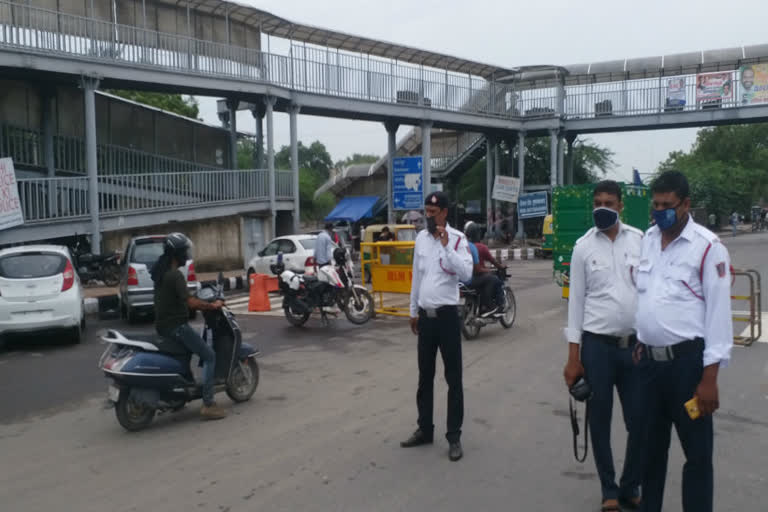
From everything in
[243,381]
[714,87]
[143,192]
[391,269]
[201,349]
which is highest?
[714,87]

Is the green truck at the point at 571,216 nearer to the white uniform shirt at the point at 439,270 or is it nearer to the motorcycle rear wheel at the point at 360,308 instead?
the motorcycle rear wheel at the point at 360,308

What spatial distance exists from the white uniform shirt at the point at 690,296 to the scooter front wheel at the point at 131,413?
4.46 meters

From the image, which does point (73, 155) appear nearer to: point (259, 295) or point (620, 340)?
point (259, 295)

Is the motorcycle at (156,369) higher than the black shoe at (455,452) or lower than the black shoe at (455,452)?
higher

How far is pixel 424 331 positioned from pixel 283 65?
735 inches

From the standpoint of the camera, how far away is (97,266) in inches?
691

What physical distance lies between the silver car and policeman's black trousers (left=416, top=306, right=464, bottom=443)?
8348 mm

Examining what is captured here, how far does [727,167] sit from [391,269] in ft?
159

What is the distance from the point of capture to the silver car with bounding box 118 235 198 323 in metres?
13.3

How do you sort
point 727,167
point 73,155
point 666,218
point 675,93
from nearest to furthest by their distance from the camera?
point 666,218, point 73,155, point 675,93, point 727,167

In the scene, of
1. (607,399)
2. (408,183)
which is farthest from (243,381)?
(408,183)

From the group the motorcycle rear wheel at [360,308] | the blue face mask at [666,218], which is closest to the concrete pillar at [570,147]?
the motorcycle rear wheel at [360,308]

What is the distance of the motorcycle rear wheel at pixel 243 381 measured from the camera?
279 inches

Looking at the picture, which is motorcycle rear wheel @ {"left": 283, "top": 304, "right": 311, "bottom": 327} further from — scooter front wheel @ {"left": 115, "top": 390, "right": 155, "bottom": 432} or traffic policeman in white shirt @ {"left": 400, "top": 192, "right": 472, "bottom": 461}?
traffic policeman in white shirt @ {"left": 400, "top": 192, "right": 472, "bottom": 461}
